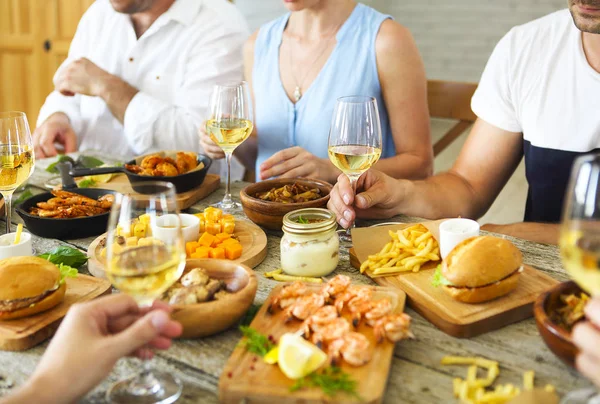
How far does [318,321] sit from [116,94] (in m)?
1.92

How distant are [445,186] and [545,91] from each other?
404 millimetres

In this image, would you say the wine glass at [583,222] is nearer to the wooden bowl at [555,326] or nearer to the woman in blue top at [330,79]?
the wooden bowl at [555,326]

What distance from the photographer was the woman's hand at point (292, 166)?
1846mm

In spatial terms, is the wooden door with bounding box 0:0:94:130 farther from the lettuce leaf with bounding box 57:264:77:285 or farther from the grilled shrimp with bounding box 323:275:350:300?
the grilled shrimp with bounding box 323:275:350:300

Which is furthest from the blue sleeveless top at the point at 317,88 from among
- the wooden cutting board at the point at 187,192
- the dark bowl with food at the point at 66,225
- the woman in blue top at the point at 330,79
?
the dark bowl with food at the point at 66,225

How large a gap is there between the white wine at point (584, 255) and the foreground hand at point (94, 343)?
547 millimetres

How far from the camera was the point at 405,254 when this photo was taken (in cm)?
130

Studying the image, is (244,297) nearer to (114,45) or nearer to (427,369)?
(427,369)

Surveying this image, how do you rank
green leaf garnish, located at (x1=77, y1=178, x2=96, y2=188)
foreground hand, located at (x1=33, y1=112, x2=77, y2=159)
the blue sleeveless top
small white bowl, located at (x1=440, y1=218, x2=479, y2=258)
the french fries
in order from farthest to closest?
foreground hand, located at (x1=33, y1=112, x2=77, y2=159) < the blue sleeveless top < green leaf garnish, located at (x1=77, y1=178, x2=96, y2=188) < small white bowl, located at (x1=440, y1=218, x2=479, y2=258) < the french fries

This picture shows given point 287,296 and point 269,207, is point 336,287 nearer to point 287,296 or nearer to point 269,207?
point 287,296

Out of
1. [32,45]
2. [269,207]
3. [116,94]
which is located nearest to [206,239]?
[269,207]

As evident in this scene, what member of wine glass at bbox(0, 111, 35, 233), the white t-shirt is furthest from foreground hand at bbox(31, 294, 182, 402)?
the white t-shirt

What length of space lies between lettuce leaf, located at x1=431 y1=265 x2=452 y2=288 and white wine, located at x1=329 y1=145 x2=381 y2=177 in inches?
14.9

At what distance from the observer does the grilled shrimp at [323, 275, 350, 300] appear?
3.63 ft
